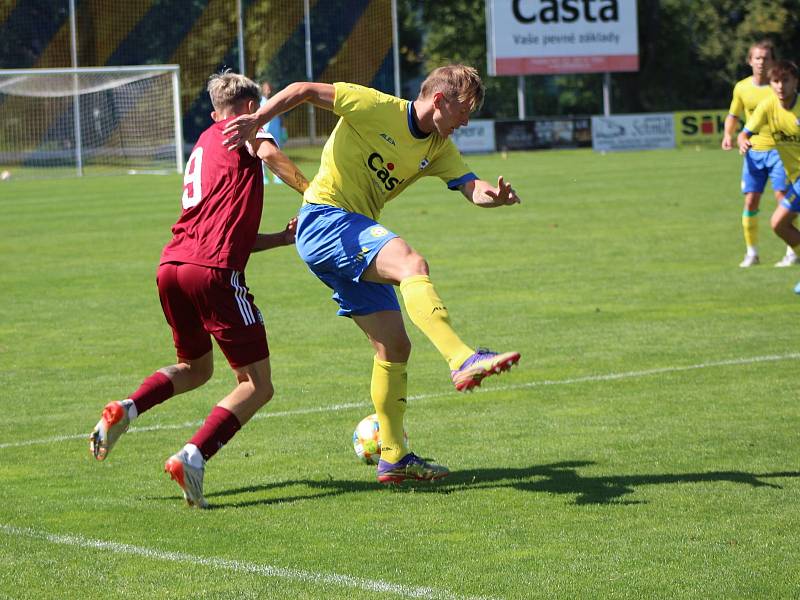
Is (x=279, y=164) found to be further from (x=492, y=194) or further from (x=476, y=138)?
(x=476, y=138)

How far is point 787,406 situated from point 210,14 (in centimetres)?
4942

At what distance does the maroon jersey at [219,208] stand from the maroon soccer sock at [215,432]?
698 millimetres

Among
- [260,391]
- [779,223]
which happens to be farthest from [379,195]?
[779,223]

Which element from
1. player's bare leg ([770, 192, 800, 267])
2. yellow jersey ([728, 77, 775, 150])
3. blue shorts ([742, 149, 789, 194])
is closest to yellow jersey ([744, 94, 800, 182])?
player's bare leg ([770, 192, 800, 267])

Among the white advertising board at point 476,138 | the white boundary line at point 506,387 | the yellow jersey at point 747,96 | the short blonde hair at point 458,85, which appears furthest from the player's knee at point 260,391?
the white advertising board at point 476,138

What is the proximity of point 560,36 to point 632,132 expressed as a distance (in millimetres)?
5898

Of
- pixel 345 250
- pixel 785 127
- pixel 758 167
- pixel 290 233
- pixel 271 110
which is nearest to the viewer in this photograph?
pixel 271 110

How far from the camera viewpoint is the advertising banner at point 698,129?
155 feet

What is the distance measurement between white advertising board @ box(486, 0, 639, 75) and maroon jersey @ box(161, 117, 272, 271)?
4382 centimetres

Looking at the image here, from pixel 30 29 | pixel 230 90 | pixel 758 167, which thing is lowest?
pixel 758 167

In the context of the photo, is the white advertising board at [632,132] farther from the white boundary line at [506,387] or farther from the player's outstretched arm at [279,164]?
the player's outstretched arm at [279,164]

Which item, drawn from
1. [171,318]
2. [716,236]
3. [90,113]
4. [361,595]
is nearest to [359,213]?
[171,318]

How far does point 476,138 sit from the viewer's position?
4500 cm

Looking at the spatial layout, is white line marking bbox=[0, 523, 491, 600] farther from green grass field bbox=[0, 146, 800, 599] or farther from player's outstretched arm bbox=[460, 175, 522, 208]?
player's outstretched arm bbox=[460, 175, 522, 208]
